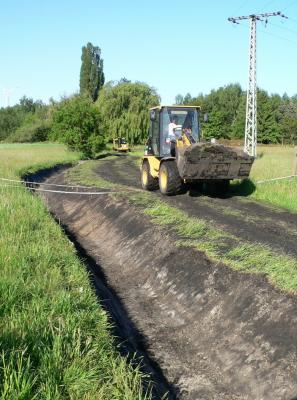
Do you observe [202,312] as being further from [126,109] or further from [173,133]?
[126,109]

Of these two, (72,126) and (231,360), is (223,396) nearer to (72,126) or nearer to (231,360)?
(231,360)

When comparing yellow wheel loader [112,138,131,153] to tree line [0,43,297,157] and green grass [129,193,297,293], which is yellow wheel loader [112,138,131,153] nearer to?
tree line [0,43,297,157]

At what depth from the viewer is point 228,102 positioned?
3438 inches

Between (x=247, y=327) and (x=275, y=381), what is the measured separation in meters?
0.96

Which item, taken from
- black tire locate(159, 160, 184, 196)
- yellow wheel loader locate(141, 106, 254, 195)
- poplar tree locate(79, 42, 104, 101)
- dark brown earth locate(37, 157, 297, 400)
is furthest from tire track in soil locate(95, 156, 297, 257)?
poplar tree locate(79, 42, 104, 101)

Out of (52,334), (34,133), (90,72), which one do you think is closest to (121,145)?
(90,72)

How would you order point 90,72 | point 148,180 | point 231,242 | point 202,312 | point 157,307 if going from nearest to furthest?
1. point 202,312
2. point 157,307
3. point 231,242
4. point 148,180
5. point 90,72

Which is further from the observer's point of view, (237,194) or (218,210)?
(237,194)

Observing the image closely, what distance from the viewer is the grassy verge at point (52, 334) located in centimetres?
368

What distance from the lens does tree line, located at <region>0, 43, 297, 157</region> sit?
38.6 meters

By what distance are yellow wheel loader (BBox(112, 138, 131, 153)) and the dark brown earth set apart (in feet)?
121

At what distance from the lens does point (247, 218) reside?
10641 millimetres

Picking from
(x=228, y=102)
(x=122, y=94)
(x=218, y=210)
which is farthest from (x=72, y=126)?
(x=228, y=102)

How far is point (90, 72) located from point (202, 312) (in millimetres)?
71308
